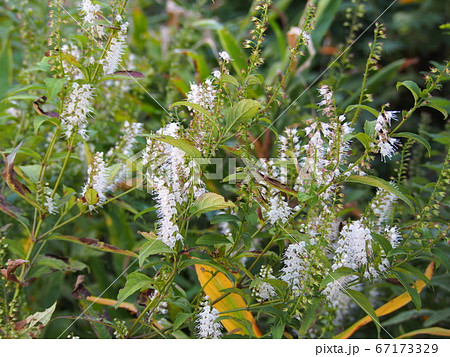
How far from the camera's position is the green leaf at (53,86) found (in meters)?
0.95

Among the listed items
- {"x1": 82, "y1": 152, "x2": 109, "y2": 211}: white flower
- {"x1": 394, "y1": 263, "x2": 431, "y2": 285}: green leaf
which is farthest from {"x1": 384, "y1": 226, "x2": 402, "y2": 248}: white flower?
{"x1": 82, "y1": 152, "x2": 109, "y2": 211}: white flower

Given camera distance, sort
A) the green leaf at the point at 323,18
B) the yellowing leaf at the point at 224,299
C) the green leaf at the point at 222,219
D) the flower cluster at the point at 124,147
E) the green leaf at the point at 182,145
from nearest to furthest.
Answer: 1. the green leaf at the point at 182,145
2. the green leaf at the point at 222,219
3. the yellowing leaf at the point at 224,299
4. the flower cluster at the point at 124,147
5. the green leaf at the point at 323,18

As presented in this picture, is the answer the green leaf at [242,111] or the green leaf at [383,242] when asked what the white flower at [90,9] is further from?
the green leaf at [383,242]

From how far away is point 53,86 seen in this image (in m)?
0.97

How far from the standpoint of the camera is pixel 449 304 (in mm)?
1544

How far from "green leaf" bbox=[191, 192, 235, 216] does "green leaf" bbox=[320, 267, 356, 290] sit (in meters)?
0.21

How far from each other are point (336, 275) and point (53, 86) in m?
0.62

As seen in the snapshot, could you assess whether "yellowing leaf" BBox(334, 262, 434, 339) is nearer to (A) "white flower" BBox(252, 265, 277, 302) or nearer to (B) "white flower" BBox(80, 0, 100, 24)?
(A) "white flower" BBox(252, 265, 277, 302)

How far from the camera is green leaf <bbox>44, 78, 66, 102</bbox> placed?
95 cm

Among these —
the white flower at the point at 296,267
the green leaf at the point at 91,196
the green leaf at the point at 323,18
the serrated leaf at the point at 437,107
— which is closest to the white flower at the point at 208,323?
the white flower at the point at 296,267

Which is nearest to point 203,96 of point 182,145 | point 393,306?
point 182,145

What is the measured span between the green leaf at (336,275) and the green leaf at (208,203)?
0.70 ft

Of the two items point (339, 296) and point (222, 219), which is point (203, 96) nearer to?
point (222, 219)
